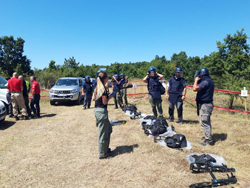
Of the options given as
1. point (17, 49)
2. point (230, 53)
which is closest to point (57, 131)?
point (230, 53)

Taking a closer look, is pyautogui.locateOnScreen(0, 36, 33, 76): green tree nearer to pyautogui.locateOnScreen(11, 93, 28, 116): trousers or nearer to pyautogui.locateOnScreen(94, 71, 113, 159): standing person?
pyautogui.locateOnScreen(11, 93, 28, 116): trousers

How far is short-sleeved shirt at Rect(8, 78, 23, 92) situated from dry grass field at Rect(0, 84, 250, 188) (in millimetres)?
1682

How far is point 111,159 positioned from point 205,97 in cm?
275

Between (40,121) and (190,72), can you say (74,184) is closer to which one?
(40,121)

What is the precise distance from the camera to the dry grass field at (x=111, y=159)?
2.97m

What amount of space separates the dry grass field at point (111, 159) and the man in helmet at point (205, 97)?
0.49 metres

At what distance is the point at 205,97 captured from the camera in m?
4.16

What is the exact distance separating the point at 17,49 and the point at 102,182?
4546cm

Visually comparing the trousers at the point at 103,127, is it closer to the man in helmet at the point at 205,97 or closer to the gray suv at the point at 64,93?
the man in helmet at the point at 205,97

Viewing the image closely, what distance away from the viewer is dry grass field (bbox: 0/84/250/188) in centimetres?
297

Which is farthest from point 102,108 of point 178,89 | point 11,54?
point 11,54

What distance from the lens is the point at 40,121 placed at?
7203mm

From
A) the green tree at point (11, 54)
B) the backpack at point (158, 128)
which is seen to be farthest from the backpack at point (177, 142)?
the green tree at point (11, 54)

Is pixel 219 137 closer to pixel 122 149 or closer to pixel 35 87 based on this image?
pixel 122 149
